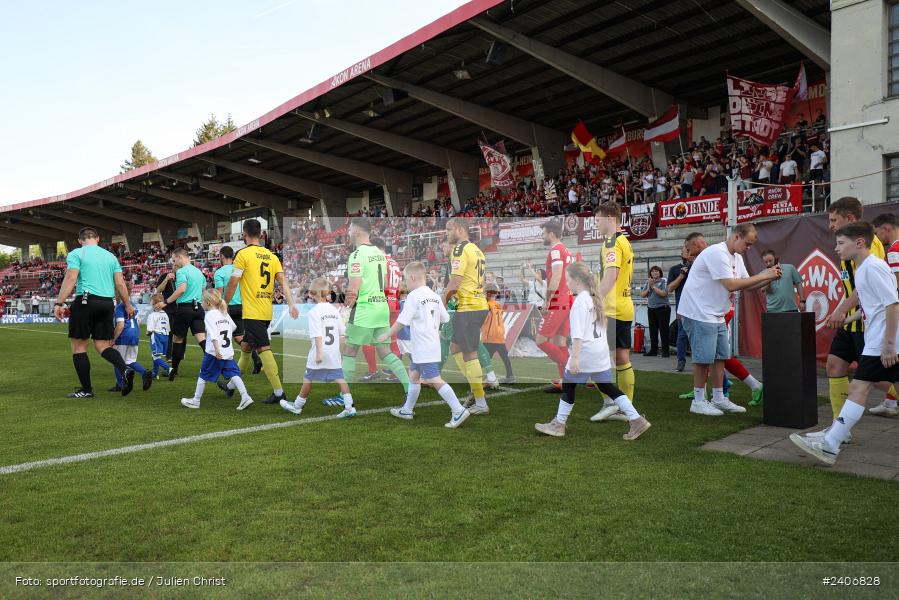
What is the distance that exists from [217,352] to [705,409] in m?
5.16

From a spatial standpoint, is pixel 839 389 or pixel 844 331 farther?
pixel 839 389

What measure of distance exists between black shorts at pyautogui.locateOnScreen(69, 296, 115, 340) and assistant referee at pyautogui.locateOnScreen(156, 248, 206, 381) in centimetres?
164

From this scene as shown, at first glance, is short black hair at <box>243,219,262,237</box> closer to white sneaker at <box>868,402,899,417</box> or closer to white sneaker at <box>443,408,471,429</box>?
white sneaker at <box>443,408,471,429</box>

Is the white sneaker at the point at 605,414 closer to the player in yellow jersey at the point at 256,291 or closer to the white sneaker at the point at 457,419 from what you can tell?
the white sneaker at the point at 457,419

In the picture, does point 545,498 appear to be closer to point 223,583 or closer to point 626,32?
point 223,583

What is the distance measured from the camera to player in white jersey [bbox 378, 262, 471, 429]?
603 centimetres

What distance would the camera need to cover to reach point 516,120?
28500 mm

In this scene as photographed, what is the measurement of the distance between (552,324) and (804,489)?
3981mm

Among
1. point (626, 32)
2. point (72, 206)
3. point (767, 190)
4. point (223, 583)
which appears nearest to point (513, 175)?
point (626, 32)

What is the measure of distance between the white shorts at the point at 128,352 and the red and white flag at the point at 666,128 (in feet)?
66.2

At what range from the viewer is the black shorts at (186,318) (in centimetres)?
955

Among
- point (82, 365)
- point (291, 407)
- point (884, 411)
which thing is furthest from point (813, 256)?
point (82, 365)

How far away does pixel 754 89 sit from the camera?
19266 mm

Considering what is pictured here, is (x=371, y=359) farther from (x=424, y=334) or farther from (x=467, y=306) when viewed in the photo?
(x=424, y=334)
